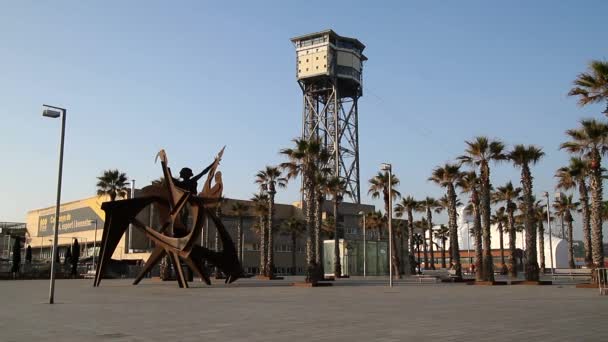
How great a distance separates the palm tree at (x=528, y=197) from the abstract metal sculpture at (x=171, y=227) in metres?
17.6

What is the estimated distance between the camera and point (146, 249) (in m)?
74.2

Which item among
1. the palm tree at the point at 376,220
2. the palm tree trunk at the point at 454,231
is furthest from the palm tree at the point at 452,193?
the palm tree at the point at 376,220

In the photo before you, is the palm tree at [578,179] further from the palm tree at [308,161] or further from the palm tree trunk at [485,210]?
the palm tree at [308,161]

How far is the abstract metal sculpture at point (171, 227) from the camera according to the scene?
31.5m

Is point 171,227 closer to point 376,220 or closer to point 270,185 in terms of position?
point 270,185

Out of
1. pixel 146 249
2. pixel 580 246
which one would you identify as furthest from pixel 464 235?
pixel 146 249

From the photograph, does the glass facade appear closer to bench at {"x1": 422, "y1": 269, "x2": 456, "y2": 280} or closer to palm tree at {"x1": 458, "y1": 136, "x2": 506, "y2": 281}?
bench at {"x1": 422, "y1": 269, "x2": 456, "y2": 280}

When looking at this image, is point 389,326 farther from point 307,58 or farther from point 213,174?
point 307,58

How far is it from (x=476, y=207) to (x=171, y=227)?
20555mm

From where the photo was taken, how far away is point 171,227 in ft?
109

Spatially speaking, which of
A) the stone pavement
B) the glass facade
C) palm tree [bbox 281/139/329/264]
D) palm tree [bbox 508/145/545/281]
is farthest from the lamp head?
the glass facade

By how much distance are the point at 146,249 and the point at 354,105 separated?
56.0 meters

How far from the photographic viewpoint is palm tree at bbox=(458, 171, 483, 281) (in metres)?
37.7

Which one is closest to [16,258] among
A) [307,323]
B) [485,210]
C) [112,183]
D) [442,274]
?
[112,183]
